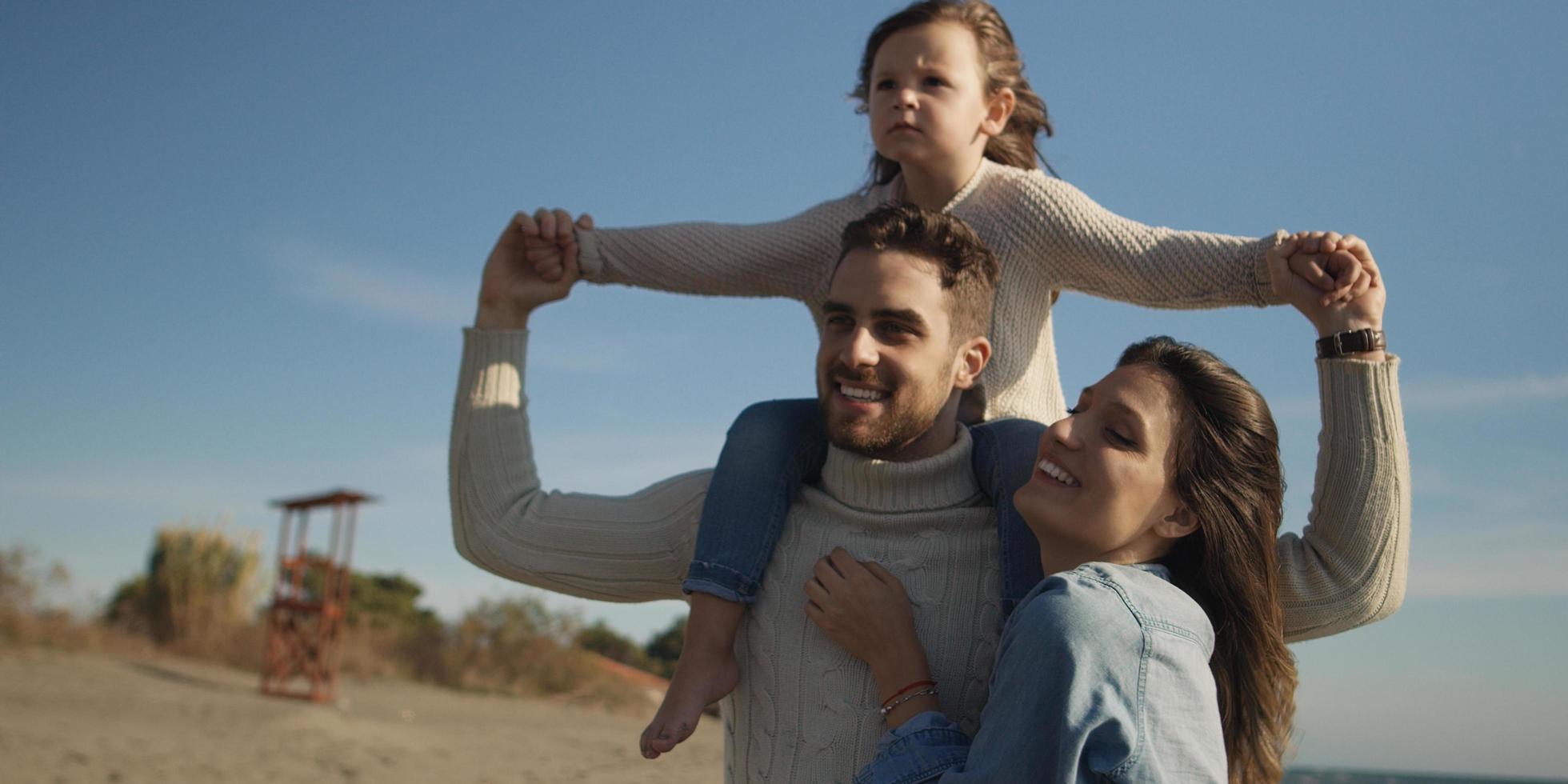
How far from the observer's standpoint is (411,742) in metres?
13.0

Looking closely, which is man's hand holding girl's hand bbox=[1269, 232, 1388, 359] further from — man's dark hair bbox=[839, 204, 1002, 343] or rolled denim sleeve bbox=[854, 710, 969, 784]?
rolled denim sleeve bbox=[854, 710, 969, 784]

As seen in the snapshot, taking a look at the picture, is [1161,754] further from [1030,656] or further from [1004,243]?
[1004,243]

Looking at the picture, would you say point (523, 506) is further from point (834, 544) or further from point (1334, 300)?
point (1334, 300)

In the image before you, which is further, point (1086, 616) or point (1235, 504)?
point (1235, 504)

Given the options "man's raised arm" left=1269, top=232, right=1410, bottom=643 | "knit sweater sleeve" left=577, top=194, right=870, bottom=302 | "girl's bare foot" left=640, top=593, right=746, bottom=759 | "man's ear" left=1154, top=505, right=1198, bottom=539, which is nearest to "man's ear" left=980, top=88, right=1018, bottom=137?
"knit sweater sleeve" left=577, top=194, right=870, bottom=302

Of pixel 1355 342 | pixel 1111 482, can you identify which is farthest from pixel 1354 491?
pixel 1111 482

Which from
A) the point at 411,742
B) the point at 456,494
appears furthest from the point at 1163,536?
the point at 411,742

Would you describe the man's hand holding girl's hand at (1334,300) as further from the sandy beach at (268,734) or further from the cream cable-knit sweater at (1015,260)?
the sandy beach at (268,734)

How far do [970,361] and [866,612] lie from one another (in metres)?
0.72

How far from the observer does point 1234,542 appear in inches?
92.0

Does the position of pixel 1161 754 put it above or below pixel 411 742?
above

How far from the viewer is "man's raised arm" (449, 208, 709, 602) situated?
122 inches

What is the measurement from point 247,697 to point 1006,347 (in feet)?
46.2

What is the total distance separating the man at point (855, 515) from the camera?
8.63 feet
